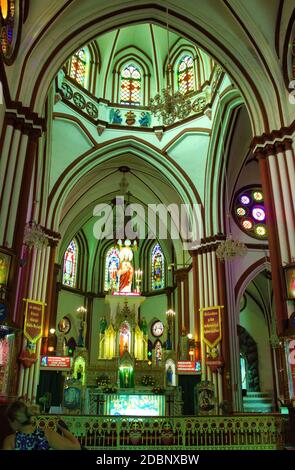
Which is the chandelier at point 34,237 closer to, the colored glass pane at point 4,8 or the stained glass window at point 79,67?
the colored glass pane at point 4,8

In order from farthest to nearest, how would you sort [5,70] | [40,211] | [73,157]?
[73,157] → [40,211] → [5,70]

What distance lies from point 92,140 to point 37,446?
788 inches

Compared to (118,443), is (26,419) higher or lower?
higher

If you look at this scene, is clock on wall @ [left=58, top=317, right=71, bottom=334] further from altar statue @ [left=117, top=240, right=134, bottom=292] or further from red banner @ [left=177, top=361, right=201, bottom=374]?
red banner @ [left=177, top=361, right=201, bottom=374]

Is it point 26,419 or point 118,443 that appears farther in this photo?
point 118,443

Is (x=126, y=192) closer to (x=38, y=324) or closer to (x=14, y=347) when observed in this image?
(x=38, y=324)

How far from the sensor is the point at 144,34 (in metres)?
24.3

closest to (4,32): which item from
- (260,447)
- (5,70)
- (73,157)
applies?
(5,70)

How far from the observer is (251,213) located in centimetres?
2328

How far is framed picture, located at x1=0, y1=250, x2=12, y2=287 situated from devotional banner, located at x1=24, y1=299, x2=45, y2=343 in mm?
6631

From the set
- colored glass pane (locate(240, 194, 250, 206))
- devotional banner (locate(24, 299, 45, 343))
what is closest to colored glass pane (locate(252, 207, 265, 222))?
colored glass pane (locate(240, 194, 250, 206))

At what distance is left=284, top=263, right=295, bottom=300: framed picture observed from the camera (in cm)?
1140

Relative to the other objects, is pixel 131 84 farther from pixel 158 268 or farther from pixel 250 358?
pixel 250 358

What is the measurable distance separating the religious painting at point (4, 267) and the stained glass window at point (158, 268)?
2219 centimetres
